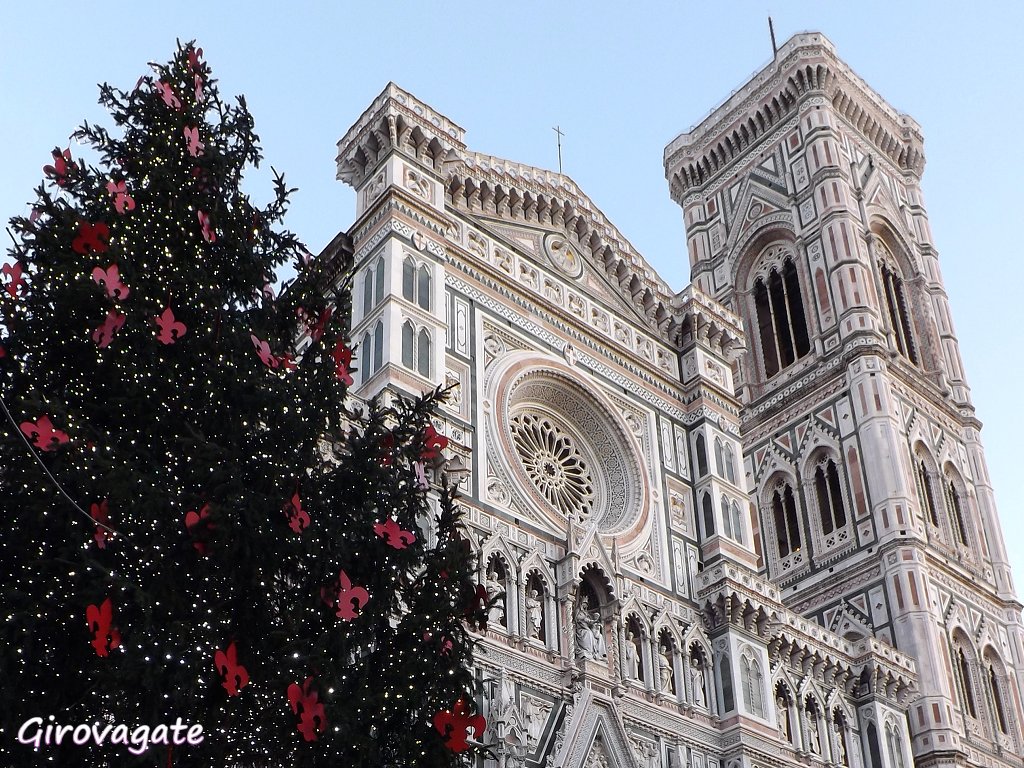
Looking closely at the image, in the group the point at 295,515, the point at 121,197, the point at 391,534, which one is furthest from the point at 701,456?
the point at 121,197

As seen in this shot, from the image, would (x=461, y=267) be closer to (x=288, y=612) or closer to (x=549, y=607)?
(x=549, y=607)

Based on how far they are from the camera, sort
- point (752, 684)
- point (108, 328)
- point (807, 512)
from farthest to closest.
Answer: point (807, 512), point (752, 684), point (108, 328)

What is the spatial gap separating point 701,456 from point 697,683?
4550 millimetres

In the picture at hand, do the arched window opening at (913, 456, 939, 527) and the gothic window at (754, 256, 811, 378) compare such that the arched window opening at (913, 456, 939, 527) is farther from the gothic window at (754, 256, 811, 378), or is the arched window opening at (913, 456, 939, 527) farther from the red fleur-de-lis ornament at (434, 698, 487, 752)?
the red fleur-de-lis ornament at (434, 698, 487, 752)

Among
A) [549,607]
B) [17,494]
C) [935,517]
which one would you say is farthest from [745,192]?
[17,494]

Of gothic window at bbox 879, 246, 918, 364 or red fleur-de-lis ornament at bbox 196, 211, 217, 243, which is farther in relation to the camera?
gothic window at bbox 879, 246, 918, 364

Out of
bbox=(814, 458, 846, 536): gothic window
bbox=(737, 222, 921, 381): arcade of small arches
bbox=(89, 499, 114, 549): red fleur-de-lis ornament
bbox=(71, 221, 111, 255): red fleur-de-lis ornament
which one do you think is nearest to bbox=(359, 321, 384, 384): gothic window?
bbox=(71, 221, 111, 255): red fleur-de-lis ornament

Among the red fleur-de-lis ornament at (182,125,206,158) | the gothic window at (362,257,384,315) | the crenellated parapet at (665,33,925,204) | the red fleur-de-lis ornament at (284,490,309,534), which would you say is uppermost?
the crenellated parapet at (665,33,925,204)

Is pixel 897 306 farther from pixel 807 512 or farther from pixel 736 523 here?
pixel 736 523

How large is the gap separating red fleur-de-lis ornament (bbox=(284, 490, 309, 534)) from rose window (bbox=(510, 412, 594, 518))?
9.18m

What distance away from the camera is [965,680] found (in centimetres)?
2792

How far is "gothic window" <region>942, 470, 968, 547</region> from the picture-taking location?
30.9 metres

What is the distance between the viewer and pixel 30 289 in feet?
35.9

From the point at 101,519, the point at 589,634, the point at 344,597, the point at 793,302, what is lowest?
the point at 344,597
